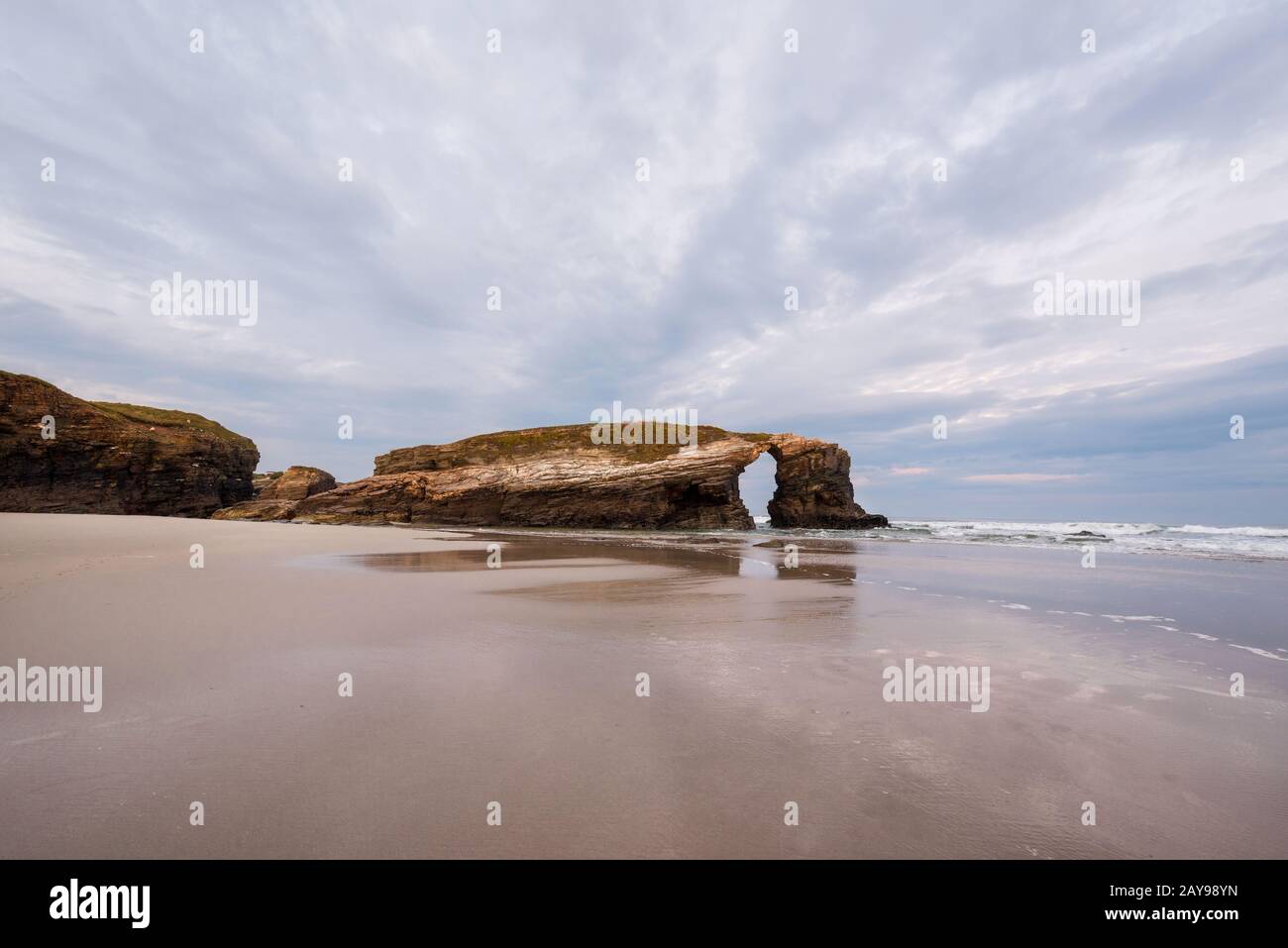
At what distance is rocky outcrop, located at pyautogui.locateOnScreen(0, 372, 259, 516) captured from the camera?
102 ft

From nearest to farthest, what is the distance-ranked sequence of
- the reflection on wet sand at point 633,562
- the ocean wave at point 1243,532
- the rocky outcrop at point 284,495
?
the reflection on wet sand at point 633,562 < the ocean wave at point 1243,532 < the rocky outcrop at point 284,495

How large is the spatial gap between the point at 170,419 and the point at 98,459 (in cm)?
859

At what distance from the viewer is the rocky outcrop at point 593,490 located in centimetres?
3597

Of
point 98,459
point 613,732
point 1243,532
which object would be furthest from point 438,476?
point 1243,532

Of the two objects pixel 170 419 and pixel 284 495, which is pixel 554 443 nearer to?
pixel 284 495

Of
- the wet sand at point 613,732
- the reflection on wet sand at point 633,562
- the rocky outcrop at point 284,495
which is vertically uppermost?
the rocky outcrop at point 284,495

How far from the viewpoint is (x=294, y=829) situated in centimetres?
193

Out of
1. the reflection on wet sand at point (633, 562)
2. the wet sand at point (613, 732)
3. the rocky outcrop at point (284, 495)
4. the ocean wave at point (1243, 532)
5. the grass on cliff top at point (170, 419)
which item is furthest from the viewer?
the grass on cliff top at point (170, 419)

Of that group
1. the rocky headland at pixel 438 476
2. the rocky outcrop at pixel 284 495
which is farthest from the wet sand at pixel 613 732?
the rocky outcrop at pixel 284 495

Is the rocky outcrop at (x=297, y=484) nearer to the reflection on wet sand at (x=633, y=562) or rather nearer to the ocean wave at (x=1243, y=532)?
the reflection on wet sand at (x=633, y=562)

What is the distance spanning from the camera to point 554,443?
→ 1586 inches

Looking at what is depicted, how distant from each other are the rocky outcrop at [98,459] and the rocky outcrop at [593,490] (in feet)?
15.6

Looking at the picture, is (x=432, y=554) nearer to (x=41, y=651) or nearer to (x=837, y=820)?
(x=41, y=651)
